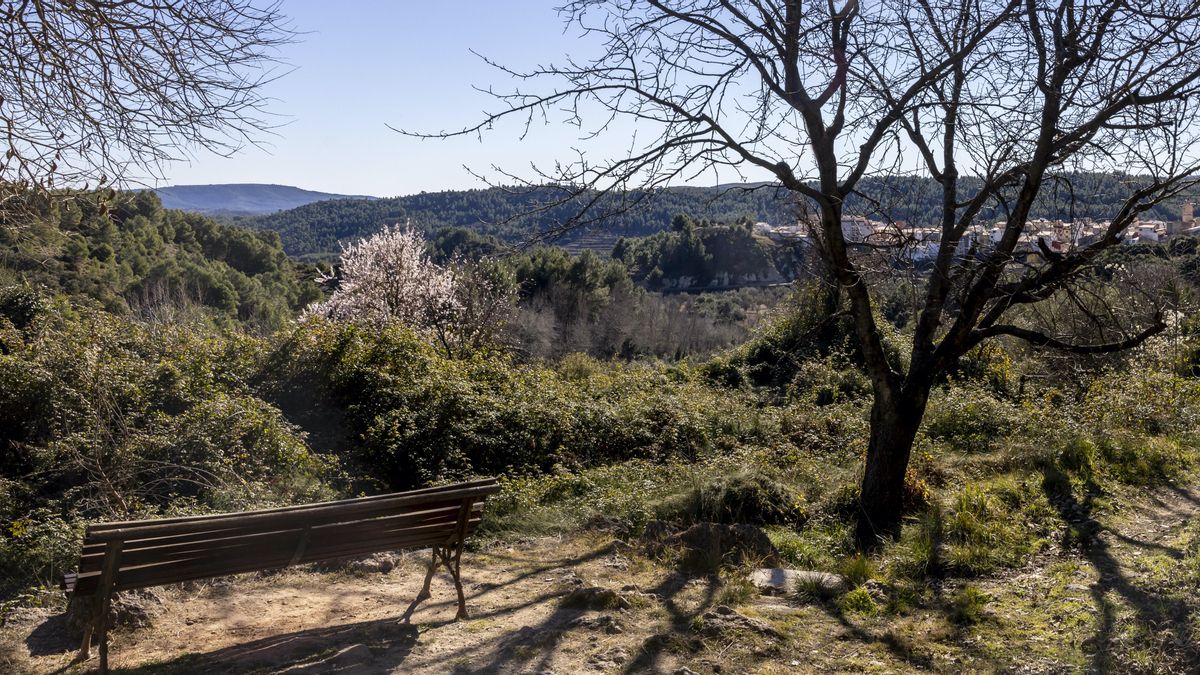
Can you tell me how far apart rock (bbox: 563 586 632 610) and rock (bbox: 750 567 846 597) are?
1000 millimetres

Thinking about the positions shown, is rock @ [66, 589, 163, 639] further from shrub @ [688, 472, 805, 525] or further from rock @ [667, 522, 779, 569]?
shrub @ [688, 472, 805, 525]

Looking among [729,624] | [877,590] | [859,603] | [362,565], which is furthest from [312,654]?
[877,590]

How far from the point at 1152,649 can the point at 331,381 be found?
9242mm

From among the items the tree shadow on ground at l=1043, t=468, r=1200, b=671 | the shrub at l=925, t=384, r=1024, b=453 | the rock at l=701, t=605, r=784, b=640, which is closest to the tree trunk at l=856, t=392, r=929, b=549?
the tree shadow on ground at l=1043, t=468, r=1200, b=671

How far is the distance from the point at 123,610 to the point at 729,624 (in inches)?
120

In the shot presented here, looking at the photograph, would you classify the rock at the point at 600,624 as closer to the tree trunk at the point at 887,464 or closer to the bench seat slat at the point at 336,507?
the bench seat slat at the point at 336,507

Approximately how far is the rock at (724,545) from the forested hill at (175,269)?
14.5 m

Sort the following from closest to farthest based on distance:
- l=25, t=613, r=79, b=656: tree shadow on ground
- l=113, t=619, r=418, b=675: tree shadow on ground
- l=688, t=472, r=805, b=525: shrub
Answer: l=113, t=619, r=418, b=675: tree shadow on ground, l=25, t=613, r=79, b=656: tree shadow on ground, l=688, t=472, r=805, b=525: shrub

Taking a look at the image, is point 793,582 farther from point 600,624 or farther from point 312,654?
point 312,654

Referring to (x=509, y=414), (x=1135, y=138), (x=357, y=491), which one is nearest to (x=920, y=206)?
(x=1135, y=138)

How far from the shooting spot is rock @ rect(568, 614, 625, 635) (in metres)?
4.48

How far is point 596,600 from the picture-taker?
15.9ft

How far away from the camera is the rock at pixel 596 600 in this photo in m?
4.82

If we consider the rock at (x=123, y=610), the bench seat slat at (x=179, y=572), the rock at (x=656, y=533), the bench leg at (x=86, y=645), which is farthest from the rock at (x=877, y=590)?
the bench leg at (x=86, y=645)
